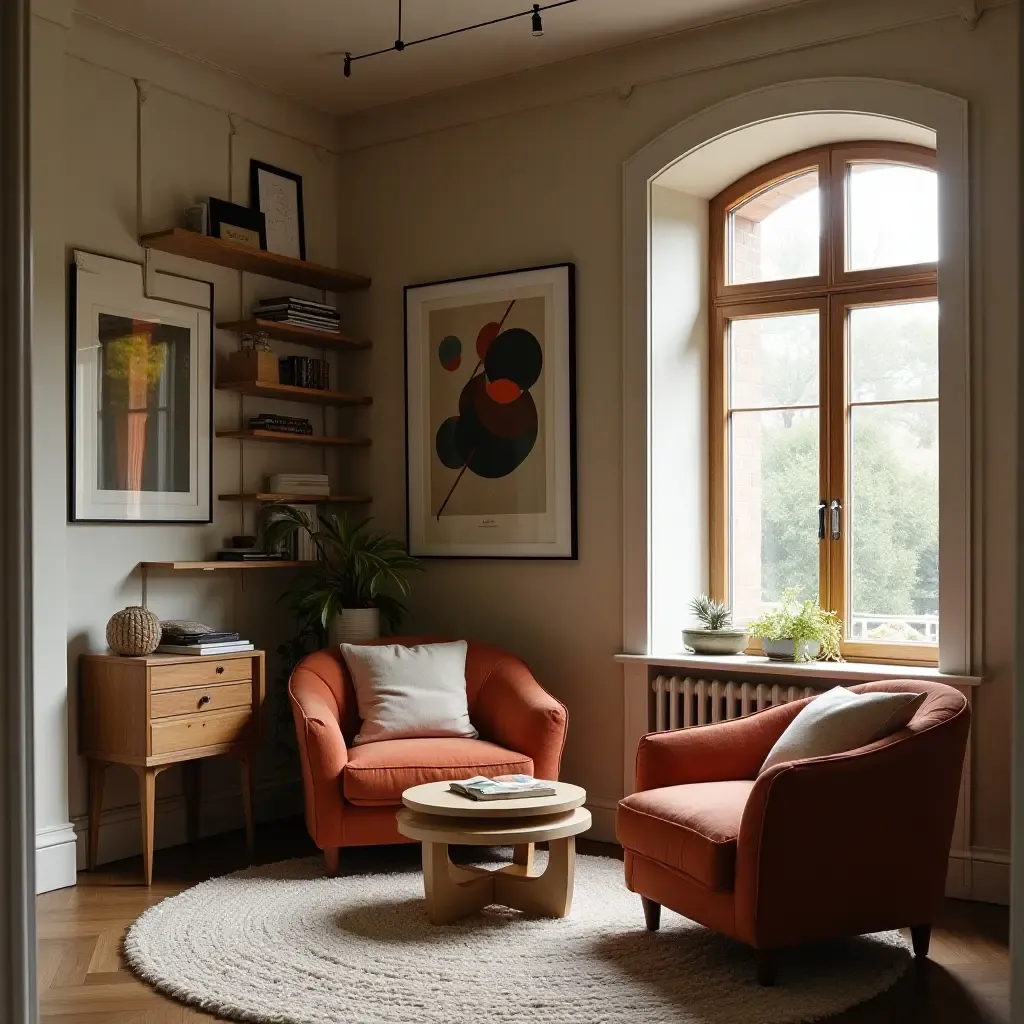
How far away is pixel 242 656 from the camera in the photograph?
15.1 feet

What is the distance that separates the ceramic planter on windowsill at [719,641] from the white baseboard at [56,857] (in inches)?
96.8

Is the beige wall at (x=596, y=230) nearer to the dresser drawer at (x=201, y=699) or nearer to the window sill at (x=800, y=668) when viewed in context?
the window sill at (x=800, y=668)

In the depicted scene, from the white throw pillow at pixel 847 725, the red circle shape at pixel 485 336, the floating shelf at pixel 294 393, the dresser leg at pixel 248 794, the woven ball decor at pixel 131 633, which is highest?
the red circle shape at pixel 485 336

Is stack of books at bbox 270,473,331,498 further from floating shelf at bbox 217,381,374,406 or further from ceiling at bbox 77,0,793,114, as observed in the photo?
ceiling at bbox 77,0,793,114

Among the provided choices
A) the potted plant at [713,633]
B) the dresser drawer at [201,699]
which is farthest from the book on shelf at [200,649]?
the potted plant at [713,633]

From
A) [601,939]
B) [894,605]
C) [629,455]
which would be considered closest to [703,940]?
[601,939]

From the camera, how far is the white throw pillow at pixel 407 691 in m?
4.54

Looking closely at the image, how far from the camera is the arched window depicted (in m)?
4.62

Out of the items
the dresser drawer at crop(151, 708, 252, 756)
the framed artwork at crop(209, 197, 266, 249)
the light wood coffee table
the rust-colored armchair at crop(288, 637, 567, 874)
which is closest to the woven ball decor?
the dresser drawer at crop(151, 708, 252, 756)

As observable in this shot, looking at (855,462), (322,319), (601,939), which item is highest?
(322,319)

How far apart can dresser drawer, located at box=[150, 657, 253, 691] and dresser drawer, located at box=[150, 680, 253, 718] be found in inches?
0.9

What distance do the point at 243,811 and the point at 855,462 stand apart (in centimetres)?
295

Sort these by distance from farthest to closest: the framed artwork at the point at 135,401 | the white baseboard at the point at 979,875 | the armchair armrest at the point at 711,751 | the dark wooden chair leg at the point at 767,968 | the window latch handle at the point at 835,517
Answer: the window latch handle at the point at 835,517 → the framed artwork at the point at 135,401 → the white baseboard at the point at 979,875 → the armchair armrest at the point at 711,751 → the dark wooden chair leg at the point at 767,968

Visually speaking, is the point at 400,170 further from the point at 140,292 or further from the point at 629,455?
the point at 629,455
